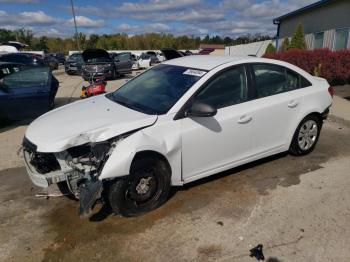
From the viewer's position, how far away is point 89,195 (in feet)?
10.7

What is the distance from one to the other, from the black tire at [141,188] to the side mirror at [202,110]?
65 cm

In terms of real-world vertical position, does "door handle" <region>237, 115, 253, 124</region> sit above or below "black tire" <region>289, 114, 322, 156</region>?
above

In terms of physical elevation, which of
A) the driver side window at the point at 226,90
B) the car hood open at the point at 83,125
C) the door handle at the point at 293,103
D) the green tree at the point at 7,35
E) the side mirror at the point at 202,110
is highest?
the green tree at the point at 7,35

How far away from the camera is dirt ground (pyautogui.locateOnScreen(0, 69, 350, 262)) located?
3.11 metres

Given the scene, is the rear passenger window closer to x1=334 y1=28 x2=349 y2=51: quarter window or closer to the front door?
the front door

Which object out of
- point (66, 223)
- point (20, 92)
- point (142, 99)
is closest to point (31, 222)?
point (66, 223)

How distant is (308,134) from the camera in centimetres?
516

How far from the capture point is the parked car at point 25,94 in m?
7.31

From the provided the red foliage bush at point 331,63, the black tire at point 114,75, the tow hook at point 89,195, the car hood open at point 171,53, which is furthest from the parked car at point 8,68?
the red foliage bush at point 331,63

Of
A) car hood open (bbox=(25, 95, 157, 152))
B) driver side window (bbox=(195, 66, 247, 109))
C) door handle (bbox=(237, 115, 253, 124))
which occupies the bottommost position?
door handle (bbox=(237, 115, 253, 124))

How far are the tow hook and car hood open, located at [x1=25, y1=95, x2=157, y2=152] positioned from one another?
1.43 ft

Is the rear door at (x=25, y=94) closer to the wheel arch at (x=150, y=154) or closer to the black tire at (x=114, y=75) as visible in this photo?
the wheel arch at (x=150, y=154)

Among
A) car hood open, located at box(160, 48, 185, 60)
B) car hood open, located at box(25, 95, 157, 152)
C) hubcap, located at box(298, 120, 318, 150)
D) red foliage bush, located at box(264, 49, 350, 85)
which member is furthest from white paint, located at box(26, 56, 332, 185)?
red foliage bush, located at box(264, 49, 350, 85)

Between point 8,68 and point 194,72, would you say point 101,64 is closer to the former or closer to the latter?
point 8,68
